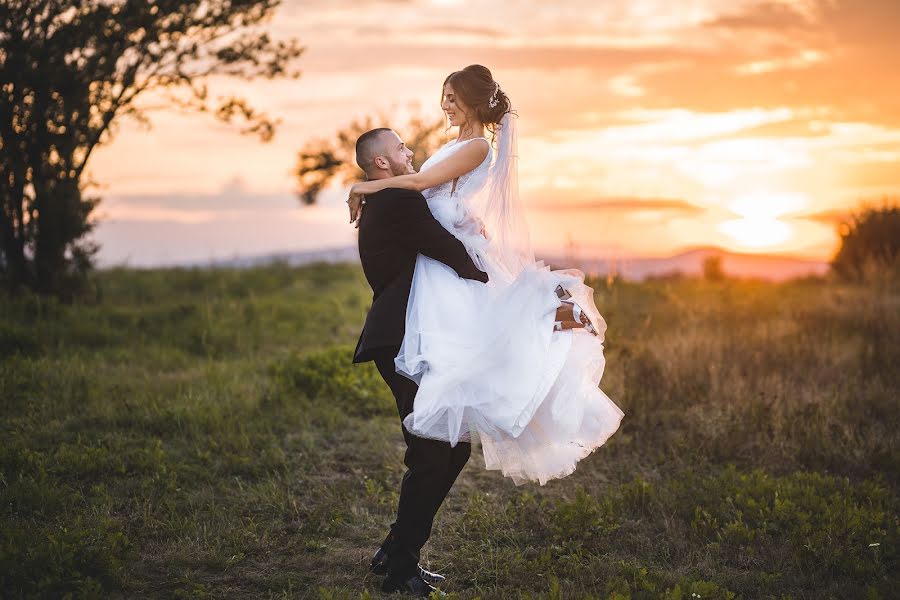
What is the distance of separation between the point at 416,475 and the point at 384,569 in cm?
76

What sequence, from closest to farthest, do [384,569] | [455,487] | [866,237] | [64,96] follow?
[384,569] < [455,487] < [64,96] < [866,237]

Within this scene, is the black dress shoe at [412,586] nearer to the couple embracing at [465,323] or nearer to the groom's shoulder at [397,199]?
the couple embracing at [465,323]

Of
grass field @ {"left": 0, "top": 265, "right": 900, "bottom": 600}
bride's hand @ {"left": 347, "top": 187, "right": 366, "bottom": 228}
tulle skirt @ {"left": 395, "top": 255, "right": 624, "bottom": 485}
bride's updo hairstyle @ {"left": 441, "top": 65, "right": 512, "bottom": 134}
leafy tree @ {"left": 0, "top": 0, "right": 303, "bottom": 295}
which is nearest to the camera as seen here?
tulle skirt @ {"left": 395, "top": 255, "right": 624, "bottom": 485}

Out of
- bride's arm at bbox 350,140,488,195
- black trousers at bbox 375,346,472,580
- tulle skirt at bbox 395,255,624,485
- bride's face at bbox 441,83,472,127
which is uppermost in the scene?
bride's face at bbox 441,83,472,127

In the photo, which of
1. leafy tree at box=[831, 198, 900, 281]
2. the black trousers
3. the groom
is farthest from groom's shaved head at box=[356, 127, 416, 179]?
leafy tree at box=[831, 198, 900, 281]

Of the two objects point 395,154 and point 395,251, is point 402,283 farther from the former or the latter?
point 395,154

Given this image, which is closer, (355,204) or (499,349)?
(499,349)

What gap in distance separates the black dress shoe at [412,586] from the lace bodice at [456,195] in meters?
1.91

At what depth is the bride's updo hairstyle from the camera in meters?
4.13

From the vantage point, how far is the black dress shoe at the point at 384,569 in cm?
437

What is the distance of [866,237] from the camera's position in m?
19.2

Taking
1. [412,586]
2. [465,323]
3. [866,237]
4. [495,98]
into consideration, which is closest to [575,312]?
[465,323]

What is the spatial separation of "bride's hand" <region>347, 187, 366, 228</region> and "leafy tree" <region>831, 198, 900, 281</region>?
A: 17.8 m

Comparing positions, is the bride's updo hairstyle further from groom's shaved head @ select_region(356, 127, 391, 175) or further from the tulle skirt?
the tulle skirt
